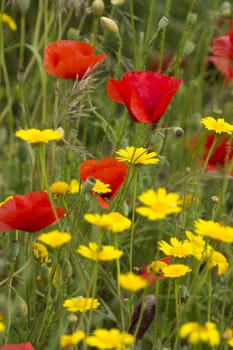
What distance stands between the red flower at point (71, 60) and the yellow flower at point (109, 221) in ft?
1.28

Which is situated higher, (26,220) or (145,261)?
(26,220)

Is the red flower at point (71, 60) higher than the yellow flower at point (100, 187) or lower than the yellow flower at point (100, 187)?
higher

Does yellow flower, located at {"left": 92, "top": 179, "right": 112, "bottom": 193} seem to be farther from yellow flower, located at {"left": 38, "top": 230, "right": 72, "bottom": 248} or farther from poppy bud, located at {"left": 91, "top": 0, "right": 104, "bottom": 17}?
poppy bud, located at {"left": 91, "top": 0, "right": 104, "bottom": 17}

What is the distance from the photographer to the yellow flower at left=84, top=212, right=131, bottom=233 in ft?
3.51

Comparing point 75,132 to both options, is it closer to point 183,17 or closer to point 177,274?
point 177,274

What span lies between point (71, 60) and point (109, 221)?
1.68 ft

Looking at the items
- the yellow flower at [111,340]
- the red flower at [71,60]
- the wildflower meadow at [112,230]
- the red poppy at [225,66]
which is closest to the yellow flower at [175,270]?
the wildflower meadow at [112,230]

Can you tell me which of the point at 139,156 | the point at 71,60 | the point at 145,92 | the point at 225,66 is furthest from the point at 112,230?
the point at 225,66

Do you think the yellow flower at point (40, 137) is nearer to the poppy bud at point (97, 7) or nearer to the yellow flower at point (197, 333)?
the yellow flower at point (197, 333)

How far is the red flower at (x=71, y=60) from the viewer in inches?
59.8

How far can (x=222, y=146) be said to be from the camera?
185 centimetres

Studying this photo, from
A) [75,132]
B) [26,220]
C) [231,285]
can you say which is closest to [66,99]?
[75,132]

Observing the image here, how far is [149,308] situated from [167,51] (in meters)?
1.97

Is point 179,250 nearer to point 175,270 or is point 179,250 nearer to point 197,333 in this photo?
point 175,270
